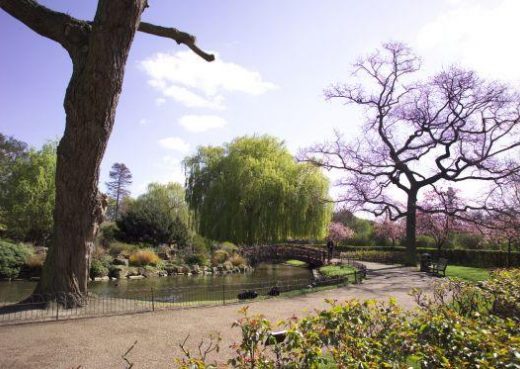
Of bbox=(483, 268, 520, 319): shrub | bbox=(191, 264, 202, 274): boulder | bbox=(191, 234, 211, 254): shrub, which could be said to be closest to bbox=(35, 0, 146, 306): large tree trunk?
bbox=(483, 268, 520, 319): shrub

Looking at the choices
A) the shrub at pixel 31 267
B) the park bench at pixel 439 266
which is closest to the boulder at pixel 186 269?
the shrub at pixel 31 267

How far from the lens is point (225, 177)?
117 ft

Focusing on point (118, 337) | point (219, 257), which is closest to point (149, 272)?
point (219, 257)

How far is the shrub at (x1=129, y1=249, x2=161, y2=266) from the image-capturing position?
2436 cm

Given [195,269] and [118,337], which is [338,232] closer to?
[195,269]

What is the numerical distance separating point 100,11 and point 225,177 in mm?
25869

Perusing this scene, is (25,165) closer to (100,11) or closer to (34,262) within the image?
(34,262)

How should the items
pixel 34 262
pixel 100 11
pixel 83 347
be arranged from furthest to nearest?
1. pixel 34 262
2. pixel 100 11
3. pixel 83 347

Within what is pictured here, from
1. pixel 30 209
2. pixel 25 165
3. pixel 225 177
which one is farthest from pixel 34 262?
pixel 225 177

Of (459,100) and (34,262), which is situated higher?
(459,100)

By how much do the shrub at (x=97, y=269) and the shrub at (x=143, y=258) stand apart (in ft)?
8.56

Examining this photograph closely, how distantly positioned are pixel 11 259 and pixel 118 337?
13.9 m

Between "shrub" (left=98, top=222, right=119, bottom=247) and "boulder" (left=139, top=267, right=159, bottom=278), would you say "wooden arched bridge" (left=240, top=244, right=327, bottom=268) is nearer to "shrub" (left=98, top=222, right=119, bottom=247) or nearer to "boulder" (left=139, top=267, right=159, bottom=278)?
"boulder" (left=139, top=267, right=159, bottom=278)

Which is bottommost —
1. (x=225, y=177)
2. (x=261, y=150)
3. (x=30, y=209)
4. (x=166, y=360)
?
(x=166, y=360)
